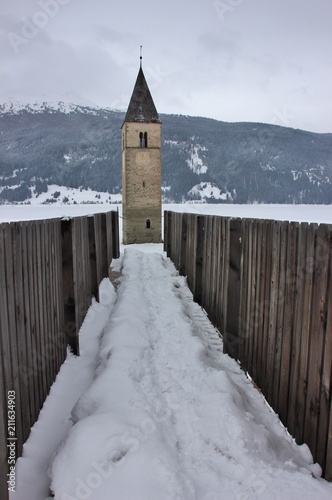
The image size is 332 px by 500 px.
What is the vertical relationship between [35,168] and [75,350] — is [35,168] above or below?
above

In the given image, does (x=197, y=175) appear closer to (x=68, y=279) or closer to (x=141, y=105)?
(x=141, y=105)

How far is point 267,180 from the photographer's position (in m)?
169

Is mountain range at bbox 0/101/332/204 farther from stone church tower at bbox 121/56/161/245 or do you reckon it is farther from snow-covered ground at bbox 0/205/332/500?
snow-covered ground at bbox 0/205/332/500

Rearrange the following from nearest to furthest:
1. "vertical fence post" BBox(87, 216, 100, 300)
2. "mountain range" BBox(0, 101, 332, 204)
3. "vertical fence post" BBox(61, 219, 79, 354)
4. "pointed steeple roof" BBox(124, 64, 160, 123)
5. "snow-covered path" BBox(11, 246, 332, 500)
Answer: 1. "snow-covered path" BBox(11, 246, 332, 500)
2. "vertical fence post" BBox(61, 219, 79, 354)
3. "vertical fence post" BBox(87, 216, 100, 300)
4. "pointed steeple roof" BBox(124, 64, 160, 123)
5. "mountain range" BBox(0, 101, 332, 204)

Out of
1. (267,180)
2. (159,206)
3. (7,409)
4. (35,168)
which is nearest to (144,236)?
(159,206)

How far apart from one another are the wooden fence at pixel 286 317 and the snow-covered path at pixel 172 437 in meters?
0.23

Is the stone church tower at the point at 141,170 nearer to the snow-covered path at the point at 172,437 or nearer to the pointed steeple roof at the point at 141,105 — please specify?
the pointed steeple roof at the point at 141,105

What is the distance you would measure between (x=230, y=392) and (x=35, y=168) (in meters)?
202

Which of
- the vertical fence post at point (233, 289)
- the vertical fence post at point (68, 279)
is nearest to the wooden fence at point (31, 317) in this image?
the vertical fence post at point (68, 279)

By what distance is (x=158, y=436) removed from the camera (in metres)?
2.67

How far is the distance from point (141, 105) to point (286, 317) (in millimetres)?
32441

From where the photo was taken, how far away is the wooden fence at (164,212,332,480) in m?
2.58

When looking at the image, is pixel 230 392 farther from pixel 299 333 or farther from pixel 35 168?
pixel 35 168

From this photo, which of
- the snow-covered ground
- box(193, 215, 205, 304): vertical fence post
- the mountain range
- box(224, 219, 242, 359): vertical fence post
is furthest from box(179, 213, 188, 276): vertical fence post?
the mountain range
